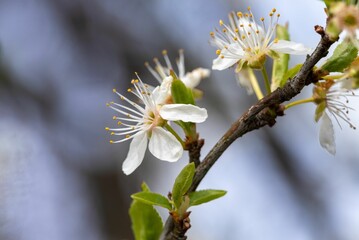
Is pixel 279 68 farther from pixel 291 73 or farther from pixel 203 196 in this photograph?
pixel 203 196

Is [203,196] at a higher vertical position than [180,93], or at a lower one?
lower

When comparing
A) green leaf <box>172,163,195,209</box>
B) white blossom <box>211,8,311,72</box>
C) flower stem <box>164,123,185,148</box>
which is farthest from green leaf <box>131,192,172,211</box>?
white blossom <box>211,8,311,72</box>

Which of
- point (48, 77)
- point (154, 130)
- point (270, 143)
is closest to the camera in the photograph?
point (154, 130)

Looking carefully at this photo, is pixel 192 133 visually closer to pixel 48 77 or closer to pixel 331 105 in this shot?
pixel 331 105

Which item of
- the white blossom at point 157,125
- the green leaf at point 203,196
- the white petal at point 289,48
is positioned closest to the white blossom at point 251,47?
the white petal at point 289,48

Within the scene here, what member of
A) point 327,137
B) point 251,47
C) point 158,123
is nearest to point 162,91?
point 158,123

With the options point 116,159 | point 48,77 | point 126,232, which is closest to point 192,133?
point 126,232
